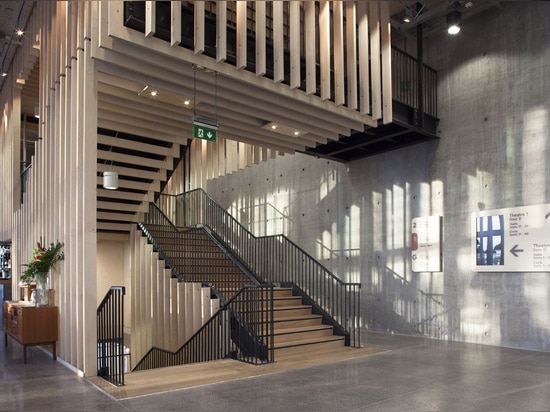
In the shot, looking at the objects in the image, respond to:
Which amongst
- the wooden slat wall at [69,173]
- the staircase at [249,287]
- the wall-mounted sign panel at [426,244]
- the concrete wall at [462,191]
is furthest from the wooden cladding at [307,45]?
the staircase at [249,287]

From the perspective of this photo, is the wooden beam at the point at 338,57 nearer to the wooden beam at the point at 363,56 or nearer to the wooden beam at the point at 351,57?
the wooden beam at the point at 351,57

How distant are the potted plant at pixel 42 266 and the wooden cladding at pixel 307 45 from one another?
3471 millimetres

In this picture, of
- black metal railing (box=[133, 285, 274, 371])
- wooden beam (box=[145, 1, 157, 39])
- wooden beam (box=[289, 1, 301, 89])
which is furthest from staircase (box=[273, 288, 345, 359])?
wooden beam (box=[145, 1, 157, 39])

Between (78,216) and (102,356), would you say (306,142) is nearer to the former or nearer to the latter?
(78,216)

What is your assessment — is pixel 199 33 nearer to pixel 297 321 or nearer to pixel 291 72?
pixel 291 72

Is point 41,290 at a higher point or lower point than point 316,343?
higher

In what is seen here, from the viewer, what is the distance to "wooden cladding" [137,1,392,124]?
19.8ft

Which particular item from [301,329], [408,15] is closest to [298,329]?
[301,329]

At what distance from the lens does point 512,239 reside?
26.2 feet

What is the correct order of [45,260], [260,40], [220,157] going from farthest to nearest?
[220,157] → [45,260] → [260,40]

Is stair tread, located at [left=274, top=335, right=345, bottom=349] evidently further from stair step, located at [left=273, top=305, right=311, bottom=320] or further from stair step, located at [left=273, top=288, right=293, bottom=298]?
stair step, located at [left=273, top=288, right=293, bottom=298]

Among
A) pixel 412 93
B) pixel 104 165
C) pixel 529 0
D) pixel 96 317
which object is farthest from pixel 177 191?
pixel 529 0

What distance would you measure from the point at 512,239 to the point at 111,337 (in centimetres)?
646

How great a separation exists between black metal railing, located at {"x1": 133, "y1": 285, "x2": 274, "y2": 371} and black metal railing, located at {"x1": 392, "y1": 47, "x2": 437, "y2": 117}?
4728 millimetres
